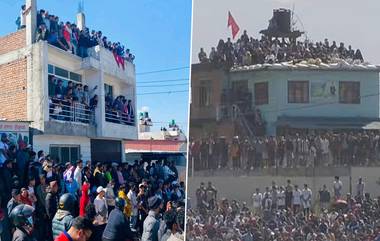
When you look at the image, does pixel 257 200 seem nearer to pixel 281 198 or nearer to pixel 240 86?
pixel 281 198

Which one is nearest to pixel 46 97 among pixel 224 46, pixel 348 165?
pixel 224 46

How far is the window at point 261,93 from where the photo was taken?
295 cm

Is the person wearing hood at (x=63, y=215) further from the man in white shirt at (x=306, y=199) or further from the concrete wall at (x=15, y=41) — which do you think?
the man in white shirt at (x=306, y=199)

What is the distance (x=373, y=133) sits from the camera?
306 centimetres

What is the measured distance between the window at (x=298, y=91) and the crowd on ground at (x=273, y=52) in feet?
0.55

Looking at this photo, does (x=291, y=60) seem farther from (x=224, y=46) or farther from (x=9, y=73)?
(x=9, y=73)

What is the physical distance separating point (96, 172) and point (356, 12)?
2.22m

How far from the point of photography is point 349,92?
3031mm

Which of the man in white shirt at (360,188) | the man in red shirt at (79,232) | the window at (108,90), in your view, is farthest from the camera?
the window at (108,90)

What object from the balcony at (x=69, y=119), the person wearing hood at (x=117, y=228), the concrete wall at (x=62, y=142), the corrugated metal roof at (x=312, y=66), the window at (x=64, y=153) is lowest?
the person wearing hood at (x=117, y=228)

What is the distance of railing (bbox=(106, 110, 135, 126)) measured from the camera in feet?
10.3

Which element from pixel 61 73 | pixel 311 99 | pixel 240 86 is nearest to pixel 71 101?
pixel 61 73

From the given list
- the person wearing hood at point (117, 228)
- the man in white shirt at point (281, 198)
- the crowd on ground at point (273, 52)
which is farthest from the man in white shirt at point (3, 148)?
the man in white shirt at point (281, 198)

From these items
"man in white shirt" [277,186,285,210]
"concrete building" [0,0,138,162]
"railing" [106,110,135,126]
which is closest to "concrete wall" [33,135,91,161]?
"concrete building" [0,0,138,162]
